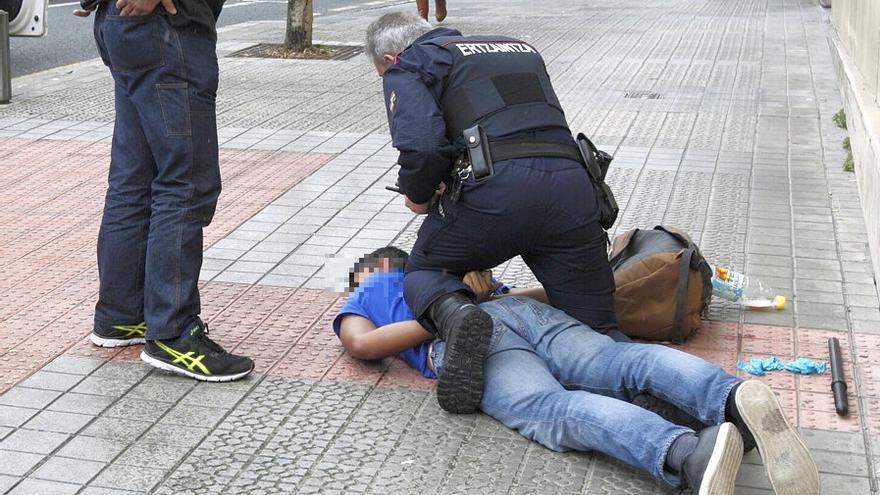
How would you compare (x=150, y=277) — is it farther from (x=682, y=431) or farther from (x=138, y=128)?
(x=682, y=431)

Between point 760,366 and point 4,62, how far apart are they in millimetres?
7420

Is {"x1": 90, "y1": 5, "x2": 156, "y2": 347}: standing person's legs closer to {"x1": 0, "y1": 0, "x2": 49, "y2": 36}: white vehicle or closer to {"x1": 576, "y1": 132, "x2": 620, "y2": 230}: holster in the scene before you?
{"x1": 576, "y1": 132, "x2": 620, "y2": 230}: holster

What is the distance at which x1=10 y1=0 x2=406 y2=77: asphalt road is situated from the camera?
13.3m

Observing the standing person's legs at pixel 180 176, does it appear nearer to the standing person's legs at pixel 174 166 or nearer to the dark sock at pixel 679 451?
the standing person's legs at pixel 174 166

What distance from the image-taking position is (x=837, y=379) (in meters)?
4.40

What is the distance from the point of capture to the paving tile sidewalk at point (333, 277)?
379cm

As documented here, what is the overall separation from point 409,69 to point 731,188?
3.65 meters

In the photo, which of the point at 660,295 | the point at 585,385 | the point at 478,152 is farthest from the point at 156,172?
the point at 660,295

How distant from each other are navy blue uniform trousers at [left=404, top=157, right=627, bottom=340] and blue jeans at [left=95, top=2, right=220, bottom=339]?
0.83 meters

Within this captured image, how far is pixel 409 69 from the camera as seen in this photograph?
4312mm

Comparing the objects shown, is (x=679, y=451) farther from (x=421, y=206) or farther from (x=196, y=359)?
(x=196, y=359)

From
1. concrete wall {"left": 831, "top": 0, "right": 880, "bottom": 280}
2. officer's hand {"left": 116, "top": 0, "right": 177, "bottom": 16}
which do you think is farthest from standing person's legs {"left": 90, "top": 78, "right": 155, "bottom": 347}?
concrete wall {"left": 831, "top": 0, "right": 880, "bottom": 280}

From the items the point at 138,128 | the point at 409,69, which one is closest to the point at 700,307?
the point at 409,69

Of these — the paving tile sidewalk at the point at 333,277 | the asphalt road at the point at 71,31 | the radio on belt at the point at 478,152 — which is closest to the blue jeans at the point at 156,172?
the paving tile sidewalk at the point at 333,277
